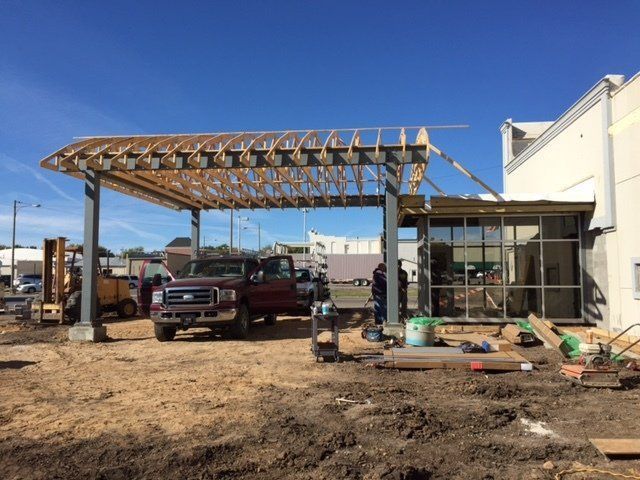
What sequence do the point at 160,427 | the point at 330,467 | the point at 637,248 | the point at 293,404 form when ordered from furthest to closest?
the point at 637,248 → the point at 293,404 → the point at 160,427 → the point at 330,467

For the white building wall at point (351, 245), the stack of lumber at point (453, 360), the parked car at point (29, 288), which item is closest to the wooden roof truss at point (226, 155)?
the stack of lumber at point (453, 360)

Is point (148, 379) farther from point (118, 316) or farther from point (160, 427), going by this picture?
point (118, 316)

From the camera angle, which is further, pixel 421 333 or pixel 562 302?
pixel 562 302

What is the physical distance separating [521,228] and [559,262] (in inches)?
55.5

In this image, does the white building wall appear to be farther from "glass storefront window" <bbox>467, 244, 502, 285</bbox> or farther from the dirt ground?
the dirt ground

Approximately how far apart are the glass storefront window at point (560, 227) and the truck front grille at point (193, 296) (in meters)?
9.46

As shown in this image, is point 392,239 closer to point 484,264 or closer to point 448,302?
Result: point 448,302

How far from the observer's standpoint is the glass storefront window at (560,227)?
47.6ft

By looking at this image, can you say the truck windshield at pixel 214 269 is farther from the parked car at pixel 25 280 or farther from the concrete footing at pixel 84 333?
the parked car at pixel 25 280

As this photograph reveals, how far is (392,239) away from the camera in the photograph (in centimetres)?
1290

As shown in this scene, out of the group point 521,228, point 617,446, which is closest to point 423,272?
point 521,228

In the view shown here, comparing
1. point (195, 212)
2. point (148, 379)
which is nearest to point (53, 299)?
point (195, 212)

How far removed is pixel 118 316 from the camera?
20484 mm

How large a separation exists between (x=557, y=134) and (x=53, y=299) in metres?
16.8
